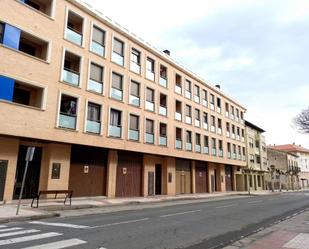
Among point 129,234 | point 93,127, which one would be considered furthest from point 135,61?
point 129,234

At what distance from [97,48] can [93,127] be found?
6.26 m

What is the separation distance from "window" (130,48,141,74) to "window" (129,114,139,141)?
13.7 ft

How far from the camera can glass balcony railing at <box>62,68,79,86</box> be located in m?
21.4

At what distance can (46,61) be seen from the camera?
20125 millimetres

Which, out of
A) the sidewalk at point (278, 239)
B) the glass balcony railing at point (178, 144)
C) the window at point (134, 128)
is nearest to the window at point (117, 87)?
the window at point (134, 128)

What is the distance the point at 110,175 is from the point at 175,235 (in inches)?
626

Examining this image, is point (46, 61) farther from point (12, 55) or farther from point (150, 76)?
point (150, 76)

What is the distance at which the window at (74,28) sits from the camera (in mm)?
22277

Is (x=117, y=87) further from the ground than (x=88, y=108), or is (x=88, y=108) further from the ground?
(x=117, y=87)

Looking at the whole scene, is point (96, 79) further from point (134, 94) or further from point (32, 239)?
point (32, 239)

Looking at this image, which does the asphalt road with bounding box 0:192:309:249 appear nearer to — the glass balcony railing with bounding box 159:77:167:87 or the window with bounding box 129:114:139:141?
the window with bounding box 129:114:139:141

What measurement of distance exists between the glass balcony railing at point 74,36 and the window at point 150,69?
8.19 meters

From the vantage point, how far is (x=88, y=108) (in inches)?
906

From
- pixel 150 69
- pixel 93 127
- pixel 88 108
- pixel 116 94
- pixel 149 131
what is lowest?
pixel 93 127
